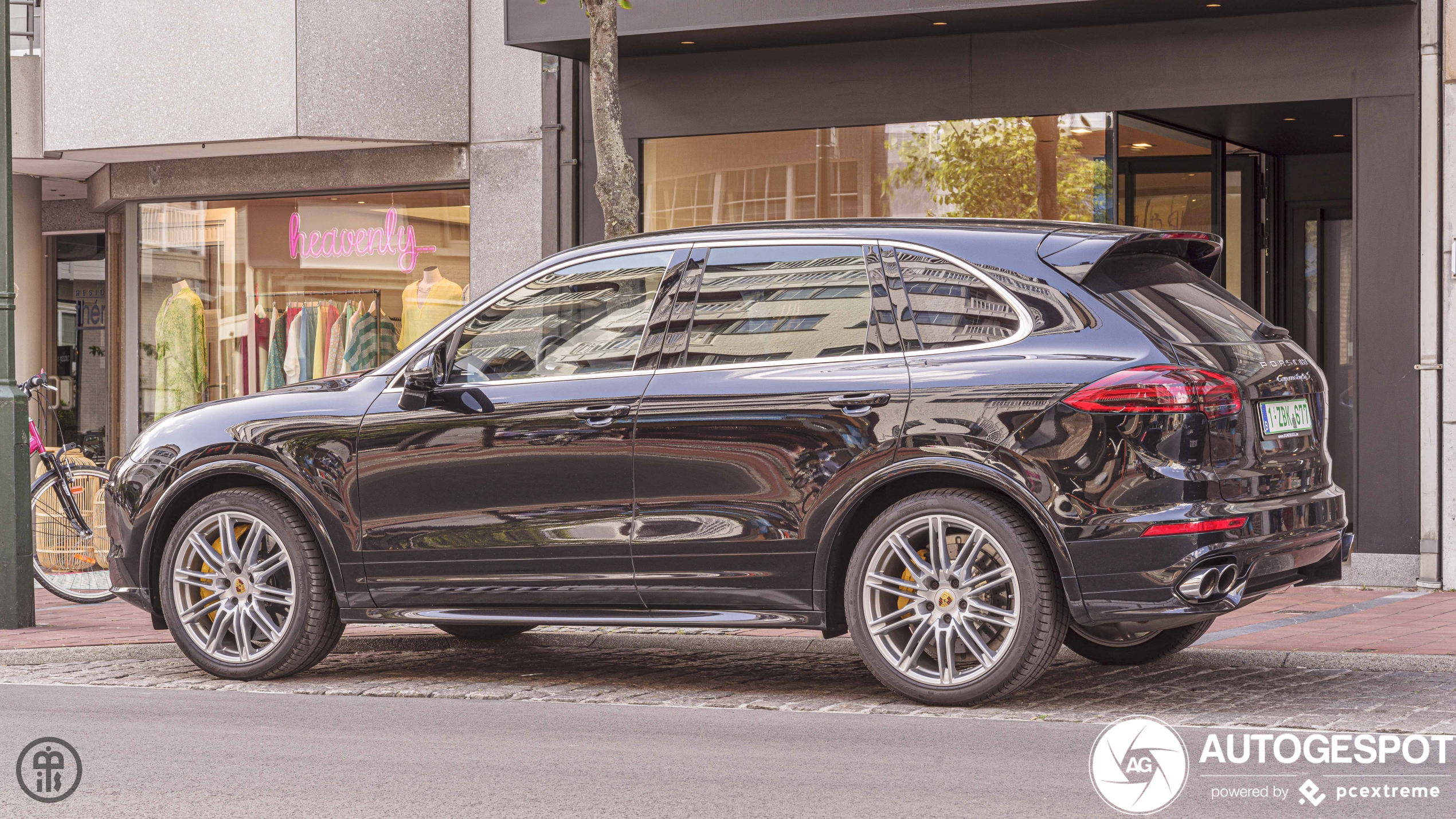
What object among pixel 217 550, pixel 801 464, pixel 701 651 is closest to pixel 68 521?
pixel 217 550

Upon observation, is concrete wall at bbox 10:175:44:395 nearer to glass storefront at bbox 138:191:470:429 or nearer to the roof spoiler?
glass storefront at bbox 138:191:470:429

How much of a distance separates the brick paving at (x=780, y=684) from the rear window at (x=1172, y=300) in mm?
1424

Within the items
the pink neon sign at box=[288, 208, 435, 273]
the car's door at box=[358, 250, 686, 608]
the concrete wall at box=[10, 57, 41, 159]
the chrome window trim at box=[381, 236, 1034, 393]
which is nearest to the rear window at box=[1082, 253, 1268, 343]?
the chrome window trim at box=[381, 236, 1034, 393]

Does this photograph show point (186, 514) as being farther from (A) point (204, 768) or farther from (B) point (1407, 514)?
(B) point (1407, 514)

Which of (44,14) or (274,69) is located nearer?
(274,69)

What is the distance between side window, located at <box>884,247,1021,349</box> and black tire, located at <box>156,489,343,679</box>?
9.22 ft

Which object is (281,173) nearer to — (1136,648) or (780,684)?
(780,684)

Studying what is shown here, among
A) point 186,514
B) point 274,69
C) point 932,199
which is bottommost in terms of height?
point 186,514

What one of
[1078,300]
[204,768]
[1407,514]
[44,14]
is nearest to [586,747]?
[204,768]

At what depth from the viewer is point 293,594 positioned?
7301 millimetres

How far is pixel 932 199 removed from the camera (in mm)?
12227

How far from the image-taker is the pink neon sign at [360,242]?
14.5 metres

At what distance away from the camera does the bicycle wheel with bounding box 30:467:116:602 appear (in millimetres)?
10984

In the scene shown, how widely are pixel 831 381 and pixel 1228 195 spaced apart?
7.93m
